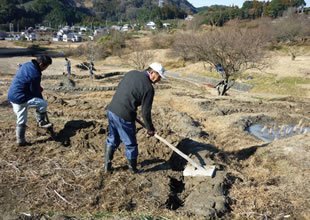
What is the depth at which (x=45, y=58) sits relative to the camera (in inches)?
230

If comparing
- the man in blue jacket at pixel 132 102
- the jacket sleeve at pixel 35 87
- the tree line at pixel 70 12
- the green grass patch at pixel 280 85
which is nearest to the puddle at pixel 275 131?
the man in blue jacket at pixel 132 102

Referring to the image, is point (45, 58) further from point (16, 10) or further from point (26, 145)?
point (16, 10)

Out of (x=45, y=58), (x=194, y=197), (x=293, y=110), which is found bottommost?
(x=293, y=110)

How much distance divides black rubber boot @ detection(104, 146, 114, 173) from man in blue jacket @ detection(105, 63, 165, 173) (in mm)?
221

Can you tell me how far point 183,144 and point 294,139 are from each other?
351 cm

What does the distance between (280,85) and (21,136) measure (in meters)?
23.4

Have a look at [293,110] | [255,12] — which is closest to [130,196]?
[293,110]

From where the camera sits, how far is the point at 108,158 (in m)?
5.22

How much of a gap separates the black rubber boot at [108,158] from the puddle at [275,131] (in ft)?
23.0

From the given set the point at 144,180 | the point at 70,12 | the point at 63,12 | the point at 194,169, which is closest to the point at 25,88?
the point at 144,180

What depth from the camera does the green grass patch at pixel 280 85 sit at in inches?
969

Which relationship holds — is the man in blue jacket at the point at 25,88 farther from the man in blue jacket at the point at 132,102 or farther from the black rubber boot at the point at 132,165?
the black rubber boot at the point at 132,165

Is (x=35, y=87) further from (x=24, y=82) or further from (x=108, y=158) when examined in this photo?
(x=108, y=158)

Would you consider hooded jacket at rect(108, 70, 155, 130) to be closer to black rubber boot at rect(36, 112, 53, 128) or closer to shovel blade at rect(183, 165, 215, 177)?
shovel blade at rect(183, 165, 215, 177)
